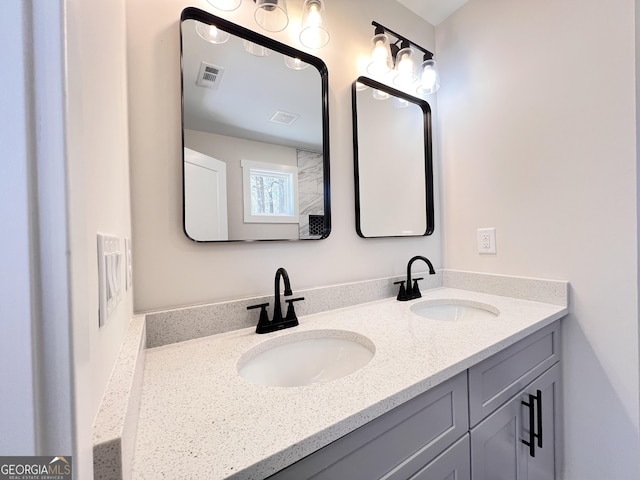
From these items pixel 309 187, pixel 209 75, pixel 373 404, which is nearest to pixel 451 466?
pixel 373 404

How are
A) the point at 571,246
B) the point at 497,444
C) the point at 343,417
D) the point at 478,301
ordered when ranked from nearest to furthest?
the point at 343,417
the point at 497,444
the point at 571,246
the point at 478,301

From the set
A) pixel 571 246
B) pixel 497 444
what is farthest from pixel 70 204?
pixel 571 246

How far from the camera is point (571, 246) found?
1078 millimetres

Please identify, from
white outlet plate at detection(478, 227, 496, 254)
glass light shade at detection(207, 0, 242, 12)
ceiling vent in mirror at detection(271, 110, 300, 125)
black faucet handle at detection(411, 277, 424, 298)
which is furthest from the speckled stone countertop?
glass light shade at detection(207, 0, 242, 12)

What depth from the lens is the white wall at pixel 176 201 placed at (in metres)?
0.81

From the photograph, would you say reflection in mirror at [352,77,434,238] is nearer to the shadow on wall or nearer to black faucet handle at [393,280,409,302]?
black faucet handle at [393,280,409,302]

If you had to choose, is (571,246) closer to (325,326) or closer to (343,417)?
(325,326)

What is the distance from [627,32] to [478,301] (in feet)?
3.49

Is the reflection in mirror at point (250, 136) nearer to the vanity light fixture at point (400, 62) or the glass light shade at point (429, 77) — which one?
the vanity light fixture at point (400, 62)

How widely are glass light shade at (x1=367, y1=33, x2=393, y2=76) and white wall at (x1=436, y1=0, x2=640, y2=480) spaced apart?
1.52 feet

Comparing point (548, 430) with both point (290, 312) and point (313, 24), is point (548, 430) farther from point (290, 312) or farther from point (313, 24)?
point (313, 24)

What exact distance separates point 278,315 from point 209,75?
833 mm
